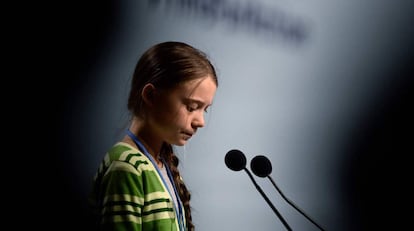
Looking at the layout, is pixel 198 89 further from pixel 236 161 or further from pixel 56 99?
pixel 56 99

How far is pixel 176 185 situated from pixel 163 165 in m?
0.05

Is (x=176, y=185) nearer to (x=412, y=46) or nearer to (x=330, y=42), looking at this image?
(x=330, y=42)

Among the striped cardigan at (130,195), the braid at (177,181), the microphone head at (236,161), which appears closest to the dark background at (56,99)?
the striped cardigan at (130,195)

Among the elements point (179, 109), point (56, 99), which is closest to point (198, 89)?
point (179, 109)

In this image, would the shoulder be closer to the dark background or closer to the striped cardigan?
the striped cardigan

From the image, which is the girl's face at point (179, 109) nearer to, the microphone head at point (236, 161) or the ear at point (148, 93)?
the ear at point (148, 93)

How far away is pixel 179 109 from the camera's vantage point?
34.2 inches

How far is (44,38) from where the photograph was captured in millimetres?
977

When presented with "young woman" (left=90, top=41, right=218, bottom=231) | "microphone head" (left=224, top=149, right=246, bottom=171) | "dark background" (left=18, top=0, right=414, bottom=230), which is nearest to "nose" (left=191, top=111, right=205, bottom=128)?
"young woman" (left=90, top=41, right=218, bottom=231)

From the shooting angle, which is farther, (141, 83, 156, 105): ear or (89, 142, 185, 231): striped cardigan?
(141, 83, 156, 105): ear

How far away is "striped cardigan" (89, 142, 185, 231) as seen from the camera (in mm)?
767

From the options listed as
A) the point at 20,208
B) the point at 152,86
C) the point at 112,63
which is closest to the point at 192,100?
the point at 152,86

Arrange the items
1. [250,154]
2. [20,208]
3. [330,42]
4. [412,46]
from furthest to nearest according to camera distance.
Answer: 1. [412,46]
2. [330,42]
3. [250,154]
4. [20,208]

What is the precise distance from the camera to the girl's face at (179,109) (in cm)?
87
